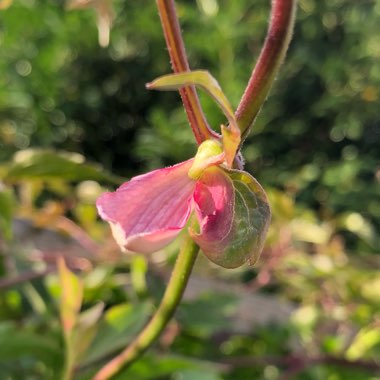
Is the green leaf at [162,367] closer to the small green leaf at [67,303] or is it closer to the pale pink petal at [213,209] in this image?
the small green leaf at [67,303]

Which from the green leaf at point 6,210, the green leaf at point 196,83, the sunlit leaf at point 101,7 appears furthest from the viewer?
the green leaf at point 6,210

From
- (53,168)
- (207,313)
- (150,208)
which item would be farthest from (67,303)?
(207,313)

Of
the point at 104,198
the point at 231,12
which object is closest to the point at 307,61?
the point at 231,12

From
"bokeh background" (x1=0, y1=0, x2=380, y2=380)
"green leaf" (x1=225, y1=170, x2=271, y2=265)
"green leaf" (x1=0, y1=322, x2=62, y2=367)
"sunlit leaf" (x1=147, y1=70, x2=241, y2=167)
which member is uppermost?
"sunlit leaf" (x1=147, y1=70, x2=241, y2=167)

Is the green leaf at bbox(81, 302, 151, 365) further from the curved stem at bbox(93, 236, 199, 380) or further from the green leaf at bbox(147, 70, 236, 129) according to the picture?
the green leaf at bbox(147, 70, 236, 129)

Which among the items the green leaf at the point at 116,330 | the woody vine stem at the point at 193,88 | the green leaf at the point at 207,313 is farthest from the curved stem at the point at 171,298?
the green leaf at the point at 207,313

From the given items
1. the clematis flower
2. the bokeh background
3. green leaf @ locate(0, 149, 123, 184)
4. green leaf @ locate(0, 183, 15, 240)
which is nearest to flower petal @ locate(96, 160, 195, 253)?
the clematis flower

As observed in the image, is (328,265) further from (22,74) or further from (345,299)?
(22,74)
